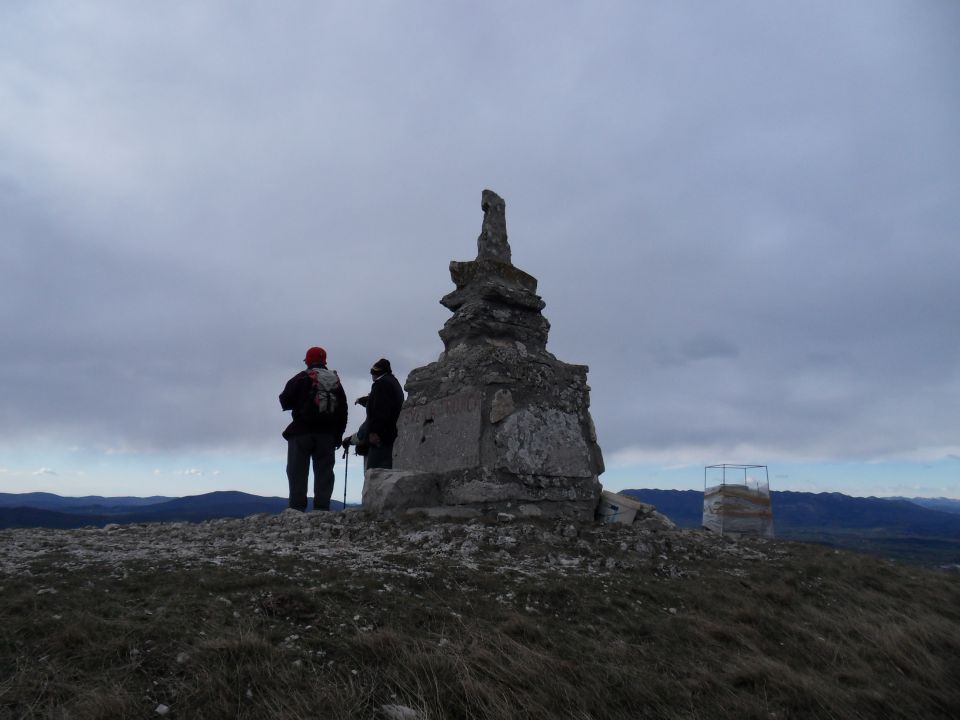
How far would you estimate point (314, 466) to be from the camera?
845 cm

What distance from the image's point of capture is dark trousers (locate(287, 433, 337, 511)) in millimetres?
8289

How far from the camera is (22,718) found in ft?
7.48

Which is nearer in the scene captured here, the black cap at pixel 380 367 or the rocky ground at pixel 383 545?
the rocky ground at pixel 383 545

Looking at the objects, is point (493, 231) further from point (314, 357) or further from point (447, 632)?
point (447, 632)

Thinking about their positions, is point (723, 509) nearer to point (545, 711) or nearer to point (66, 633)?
point (545, 711)

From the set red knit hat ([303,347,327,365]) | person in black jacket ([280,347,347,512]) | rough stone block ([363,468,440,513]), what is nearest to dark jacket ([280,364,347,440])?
person in black jacket ([280,347,347,512])

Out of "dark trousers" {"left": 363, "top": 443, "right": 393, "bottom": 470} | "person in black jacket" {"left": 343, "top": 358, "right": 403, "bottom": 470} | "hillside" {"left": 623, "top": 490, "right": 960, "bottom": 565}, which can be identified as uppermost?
"person in black jacket" {"left": 343, "top": 358, "right": 403, "bottom": 470}

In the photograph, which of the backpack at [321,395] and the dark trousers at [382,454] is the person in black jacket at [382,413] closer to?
the dark trousers at [382,454]

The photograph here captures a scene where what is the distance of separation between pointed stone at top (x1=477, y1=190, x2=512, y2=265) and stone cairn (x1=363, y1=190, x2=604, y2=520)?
0.02m

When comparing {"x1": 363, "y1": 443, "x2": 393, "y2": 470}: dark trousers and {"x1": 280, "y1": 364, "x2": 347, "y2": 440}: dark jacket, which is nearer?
{"x1": 280, "y1": 364, "x2": 347, "y2": 440}: dark jacket

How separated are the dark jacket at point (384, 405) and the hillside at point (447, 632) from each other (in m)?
2.93

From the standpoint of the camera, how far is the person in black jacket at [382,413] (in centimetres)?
846

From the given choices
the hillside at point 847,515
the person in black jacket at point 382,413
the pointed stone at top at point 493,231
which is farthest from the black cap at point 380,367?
the hillside at point 847,515

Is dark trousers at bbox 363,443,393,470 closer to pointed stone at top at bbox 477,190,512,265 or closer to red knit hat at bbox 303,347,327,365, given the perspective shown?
red knit hat at bbox 303,347,327,365
